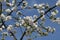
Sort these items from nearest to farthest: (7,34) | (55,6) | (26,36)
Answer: (55,6)
(26,36)
(7,34)

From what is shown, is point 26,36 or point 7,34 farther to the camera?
point 7,34

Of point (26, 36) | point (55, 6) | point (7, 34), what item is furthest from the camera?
point (7, 34)

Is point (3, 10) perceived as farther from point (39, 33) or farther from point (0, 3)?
point (39, 33)

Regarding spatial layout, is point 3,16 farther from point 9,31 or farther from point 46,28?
point 46,28

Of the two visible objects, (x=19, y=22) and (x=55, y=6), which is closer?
(x=55, y=6)

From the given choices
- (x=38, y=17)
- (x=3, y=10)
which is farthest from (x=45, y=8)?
(x=3, y=10)

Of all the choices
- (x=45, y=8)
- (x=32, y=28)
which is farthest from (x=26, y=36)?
(x=45, y=8)

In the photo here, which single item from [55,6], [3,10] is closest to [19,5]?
[3,10]

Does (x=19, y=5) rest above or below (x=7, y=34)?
above

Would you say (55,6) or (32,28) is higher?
(55,6)
